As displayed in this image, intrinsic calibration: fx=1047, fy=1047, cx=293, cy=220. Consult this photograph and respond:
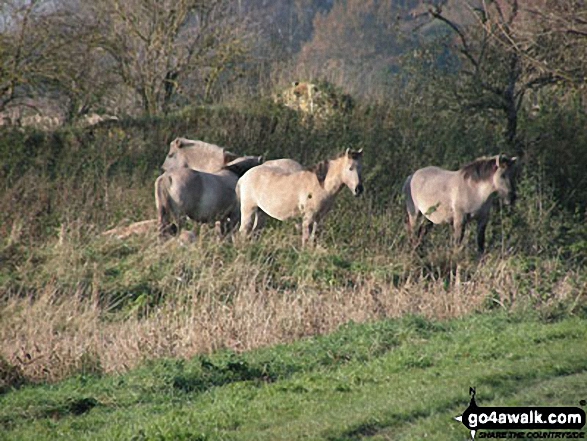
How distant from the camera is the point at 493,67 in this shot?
23.4 metres

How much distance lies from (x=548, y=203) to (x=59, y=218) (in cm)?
898

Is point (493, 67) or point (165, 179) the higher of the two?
point (493, 67)


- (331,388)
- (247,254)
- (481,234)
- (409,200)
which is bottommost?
(247,254)

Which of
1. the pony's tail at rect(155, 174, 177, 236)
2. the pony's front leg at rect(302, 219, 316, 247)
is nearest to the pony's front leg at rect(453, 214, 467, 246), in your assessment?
the pony's front leg at rect(302, 219, 316, 247)

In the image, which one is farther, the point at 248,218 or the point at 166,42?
the point at 166,42

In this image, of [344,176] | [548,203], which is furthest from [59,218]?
[548,203]

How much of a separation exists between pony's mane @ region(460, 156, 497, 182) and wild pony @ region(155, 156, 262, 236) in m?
4.13

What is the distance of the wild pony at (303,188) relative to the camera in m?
17.3

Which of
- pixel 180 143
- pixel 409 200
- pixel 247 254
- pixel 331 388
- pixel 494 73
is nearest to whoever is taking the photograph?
pixel 331 388

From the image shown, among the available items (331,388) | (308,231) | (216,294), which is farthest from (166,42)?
(331,388)

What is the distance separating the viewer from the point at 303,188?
17.6m

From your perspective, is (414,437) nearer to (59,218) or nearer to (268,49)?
(59,218)

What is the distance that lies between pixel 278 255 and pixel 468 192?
359 cm

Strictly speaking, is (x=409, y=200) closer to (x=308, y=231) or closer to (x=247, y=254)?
(x=308, y=231)
